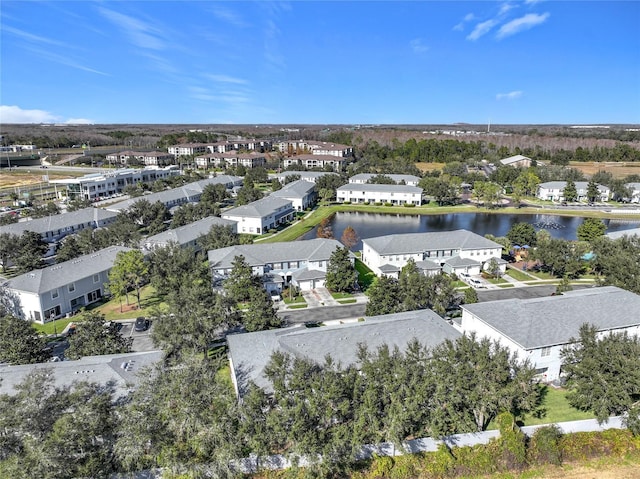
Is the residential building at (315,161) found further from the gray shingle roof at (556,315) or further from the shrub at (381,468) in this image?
→ the shrub at (381,468)

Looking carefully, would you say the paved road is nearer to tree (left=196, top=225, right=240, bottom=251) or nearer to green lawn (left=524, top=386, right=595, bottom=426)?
tree (left=196, top=225, right=240, bottom=251)

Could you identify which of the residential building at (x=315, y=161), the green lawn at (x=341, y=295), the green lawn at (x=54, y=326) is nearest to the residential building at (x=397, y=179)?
the residential building at (x=315, y=161)

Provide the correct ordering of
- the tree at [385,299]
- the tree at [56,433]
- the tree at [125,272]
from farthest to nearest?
the tree at [125,272] < the tree at [385,299] < the tree at [56,433]

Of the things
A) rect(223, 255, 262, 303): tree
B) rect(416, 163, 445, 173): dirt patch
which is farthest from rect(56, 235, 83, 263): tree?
rect(416, 163, 445, 173): dirt patch

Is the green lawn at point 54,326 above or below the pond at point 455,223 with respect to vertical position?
below

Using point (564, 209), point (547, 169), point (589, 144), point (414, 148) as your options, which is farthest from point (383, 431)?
point (589, 144)

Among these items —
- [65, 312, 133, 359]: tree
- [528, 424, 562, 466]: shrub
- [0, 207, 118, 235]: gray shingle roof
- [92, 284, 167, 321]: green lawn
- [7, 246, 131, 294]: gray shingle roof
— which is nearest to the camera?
[528, 424, 562, 466]: shrub

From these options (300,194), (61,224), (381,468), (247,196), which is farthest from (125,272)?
(300,194)
